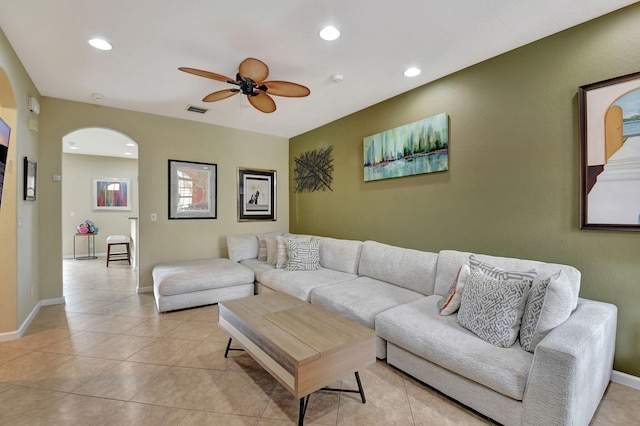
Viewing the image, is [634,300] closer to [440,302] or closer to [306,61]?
[440,302]

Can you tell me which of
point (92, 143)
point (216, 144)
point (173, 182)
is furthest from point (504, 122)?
point (92, 143)

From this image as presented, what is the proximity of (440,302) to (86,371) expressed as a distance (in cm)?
284

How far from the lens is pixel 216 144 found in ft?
15.5

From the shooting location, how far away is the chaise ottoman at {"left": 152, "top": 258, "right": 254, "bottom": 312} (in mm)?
3410

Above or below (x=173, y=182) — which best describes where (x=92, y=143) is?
above

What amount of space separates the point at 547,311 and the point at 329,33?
242 cm

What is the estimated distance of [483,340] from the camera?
1809 mm

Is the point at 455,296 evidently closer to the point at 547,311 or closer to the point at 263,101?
the point at 547,311

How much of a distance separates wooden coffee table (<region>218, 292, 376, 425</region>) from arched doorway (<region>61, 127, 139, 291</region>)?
241 inches

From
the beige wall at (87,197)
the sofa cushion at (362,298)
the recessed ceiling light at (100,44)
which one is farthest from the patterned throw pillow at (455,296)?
the beige wall at (87,197)

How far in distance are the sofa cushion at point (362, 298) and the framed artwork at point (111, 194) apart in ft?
23.0

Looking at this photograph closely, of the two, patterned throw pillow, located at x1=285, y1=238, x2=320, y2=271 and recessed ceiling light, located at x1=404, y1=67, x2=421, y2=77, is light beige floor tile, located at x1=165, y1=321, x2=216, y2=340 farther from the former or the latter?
recessed ceiling light, located at x1=404, y1=67, x2=421, y2=77

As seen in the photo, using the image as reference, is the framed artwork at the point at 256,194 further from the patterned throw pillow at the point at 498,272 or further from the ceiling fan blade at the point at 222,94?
the patterned throw pillow at the point at 498,272

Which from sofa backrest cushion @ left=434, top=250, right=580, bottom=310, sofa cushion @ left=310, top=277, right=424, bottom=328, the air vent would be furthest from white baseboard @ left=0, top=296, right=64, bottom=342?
sofa backrest cushion @ left=434, top=250, right=580, bottom=310
